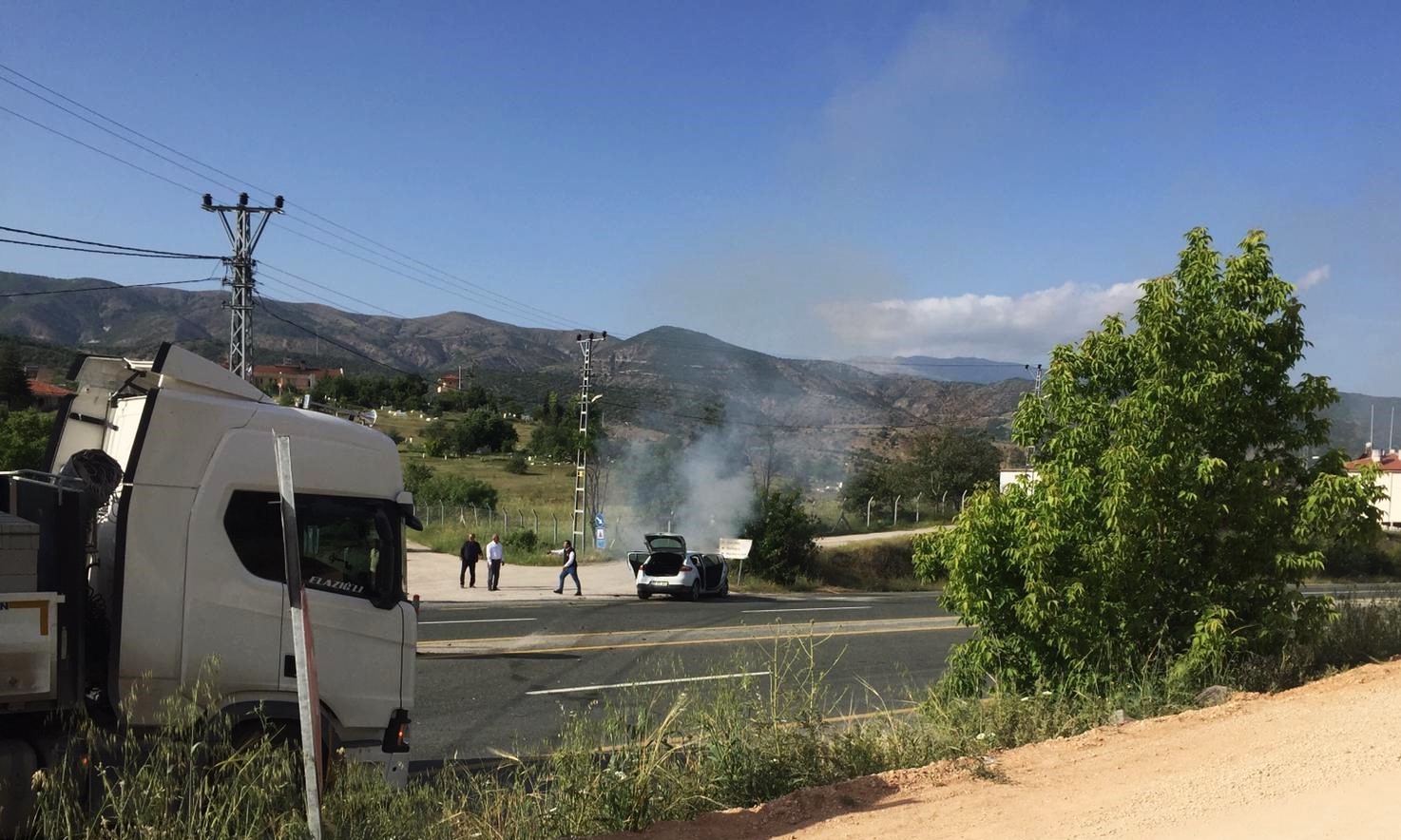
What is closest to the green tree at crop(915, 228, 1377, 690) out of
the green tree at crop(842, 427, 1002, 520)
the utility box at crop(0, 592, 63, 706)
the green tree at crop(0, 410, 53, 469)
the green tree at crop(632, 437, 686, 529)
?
the utility box at crop(0, 592, 63, 706)

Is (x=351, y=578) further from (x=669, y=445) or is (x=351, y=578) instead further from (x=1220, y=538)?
(x=669, y=445)

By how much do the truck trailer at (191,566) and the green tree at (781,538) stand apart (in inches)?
1166

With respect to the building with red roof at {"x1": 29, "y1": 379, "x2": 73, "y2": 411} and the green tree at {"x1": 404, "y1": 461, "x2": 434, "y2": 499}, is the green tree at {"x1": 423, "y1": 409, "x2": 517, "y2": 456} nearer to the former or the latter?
the green tree at {"x1": 404, "y1": 461, "x2": 434, "y2": 499}

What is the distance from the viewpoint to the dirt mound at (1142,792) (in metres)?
5.30

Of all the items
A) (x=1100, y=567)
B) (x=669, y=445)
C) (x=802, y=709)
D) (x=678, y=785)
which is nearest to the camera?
(x=678, y=785)

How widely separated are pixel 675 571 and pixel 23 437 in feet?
57.0

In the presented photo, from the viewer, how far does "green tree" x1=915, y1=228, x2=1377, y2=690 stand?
31.1ft

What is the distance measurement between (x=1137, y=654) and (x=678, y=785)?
5529 mm

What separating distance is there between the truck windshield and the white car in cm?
2072

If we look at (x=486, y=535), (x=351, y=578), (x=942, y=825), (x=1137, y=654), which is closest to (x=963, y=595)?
(x=1137, y=654)

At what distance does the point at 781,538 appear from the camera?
120 feet

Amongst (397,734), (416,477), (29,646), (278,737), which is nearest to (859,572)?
(416,477)

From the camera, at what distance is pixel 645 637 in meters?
17.8

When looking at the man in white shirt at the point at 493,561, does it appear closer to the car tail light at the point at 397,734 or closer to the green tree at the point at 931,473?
the car tail light at the point at 397,734
